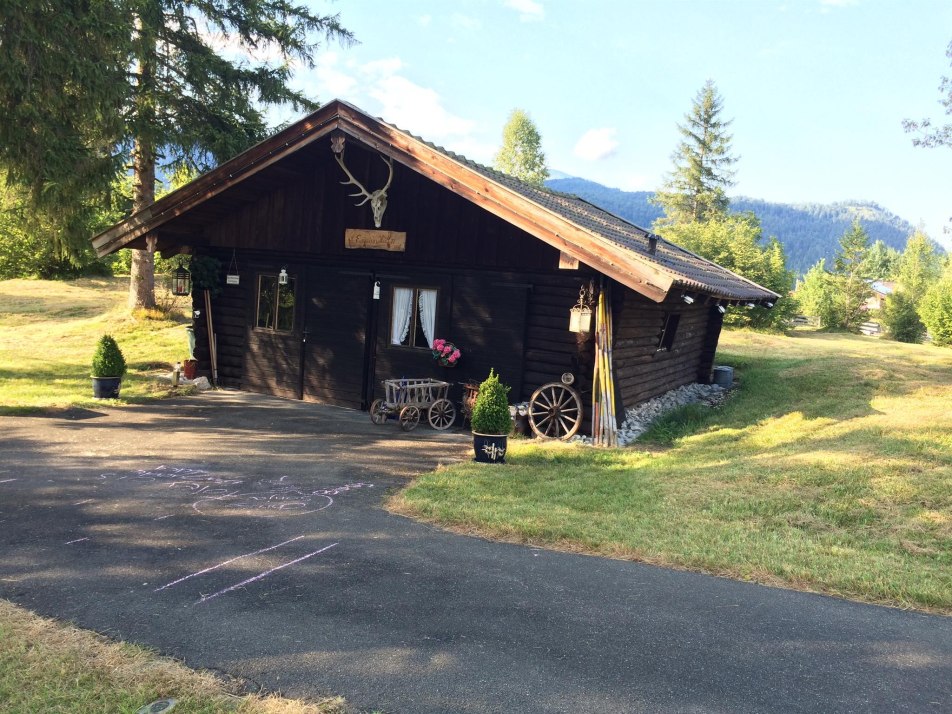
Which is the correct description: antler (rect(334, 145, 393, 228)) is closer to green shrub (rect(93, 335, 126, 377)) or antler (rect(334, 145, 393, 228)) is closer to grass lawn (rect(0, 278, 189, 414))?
green shrub (rect(93, 335, 126, 377))

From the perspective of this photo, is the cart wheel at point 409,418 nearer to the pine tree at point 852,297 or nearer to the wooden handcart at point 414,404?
the wooden handcart at point 414,404

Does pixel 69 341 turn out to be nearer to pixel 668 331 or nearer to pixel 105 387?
pixel 105 387

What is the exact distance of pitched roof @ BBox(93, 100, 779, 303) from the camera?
9102 mm

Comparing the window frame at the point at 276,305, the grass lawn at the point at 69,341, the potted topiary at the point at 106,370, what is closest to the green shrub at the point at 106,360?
the potted topiary at the point at 106,370

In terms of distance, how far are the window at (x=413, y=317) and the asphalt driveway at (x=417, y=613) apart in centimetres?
514

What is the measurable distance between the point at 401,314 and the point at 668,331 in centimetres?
575

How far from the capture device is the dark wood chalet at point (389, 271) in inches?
420

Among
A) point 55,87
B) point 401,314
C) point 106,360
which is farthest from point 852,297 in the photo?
point 55,87

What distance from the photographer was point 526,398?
11320 millimetres

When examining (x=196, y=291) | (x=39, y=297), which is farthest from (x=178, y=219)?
(x=39, y=297)

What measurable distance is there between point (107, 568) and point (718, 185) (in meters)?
61.1

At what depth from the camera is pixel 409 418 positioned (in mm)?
11445

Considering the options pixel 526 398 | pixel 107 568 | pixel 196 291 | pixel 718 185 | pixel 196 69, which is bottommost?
pixel 107 568

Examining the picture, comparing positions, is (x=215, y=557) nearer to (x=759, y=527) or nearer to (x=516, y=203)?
(x=759, y=527)
